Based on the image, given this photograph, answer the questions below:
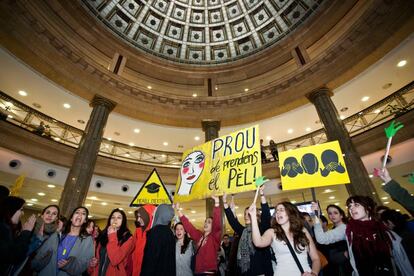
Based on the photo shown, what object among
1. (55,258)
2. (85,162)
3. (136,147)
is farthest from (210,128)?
(55,258)

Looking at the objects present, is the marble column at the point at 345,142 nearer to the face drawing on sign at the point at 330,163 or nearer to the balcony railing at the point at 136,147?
the balcony railing at the point at 136,147

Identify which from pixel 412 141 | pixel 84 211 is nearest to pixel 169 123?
pixel 84 211

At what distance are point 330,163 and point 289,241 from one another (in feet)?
9.08

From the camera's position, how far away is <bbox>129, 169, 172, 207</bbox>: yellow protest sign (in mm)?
5137

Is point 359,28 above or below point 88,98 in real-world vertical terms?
above

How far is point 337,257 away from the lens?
3.29 metres

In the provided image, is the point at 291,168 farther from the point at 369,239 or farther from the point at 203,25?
the point at 203,25

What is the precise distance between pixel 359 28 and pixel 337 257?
1008 cm

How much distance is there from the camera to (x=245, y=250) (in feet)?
10.5

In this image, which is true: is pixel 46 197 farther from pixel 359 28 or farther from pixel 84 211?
pixel 359 28

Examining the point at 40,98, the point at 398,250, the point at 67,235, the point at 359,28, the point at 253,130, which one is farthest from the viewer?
the point at 40,98

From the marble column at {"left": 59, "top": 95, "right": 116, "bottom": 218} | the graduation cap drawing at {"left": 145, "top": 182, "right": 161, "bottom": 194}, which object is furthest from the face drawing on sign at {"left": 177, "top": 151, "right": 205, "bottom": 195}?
the marble column at {"left": 59, "top": 95, "right": 116, "bottom": 218}

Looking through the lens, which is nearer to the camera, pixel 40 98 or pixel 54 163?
pixel 54 163

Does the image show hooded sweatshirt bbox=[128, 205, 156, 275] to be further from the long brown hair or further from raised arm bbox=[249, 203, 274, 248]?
the long brown hair
